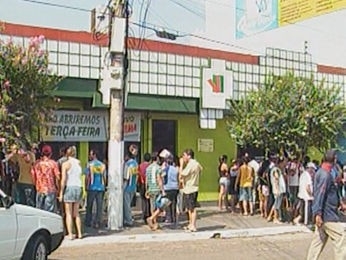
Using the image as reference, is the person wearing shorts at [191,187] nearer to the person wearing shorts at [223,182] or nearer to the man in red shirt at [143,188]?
the man in red shirt at [143,188]

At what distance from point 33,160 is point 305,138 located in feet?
25.1

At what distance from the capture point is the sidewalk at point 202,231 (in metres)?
14.5

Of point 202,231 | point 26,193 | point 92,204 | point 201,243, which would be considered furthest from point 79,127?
point 201,243

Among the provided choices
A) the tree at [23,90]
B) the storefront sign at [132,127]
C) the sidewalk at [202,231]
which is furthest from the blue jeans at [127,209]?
the storefront sign at [132,127]

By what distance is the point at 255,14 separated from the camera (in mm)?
43625

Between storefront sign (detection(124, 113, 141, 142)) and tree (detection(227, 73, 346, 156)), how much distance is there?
3097 mm

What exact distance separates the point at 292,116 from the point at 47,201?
301 inches

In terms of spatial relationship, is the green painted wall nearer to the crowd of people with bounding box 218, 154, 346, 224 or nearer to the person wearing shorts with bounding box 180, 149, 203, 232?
the crowd of people with bounding box 218, 154, 346, 224

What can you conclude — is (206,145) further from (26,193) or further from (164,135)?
(26,193)

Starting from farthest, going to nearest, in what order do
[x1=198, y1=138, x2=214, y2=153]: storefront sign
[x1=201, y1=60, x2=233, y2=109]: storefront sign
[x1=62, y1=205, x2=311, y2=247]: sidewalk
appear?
[x1=198, y1=138, x2=214, y2=153]: storefront sign
[x1=201, y1=60, x2=233, y2=109]: storefront sign
[x1=62, y1=205, x2=311, y2=247]: sidewalk

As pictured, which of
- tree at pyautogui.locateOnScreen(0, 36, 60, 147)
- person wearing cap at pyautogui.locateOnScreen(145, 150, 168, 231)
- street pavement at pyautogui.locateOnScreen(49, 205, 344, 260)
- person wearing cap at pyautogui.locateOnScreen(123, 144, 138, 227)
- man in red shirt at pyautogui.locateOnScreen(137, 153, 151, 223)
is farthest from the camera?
man in red shirt at pyautogui.locateOnScreen(137, 153, 151, 223)

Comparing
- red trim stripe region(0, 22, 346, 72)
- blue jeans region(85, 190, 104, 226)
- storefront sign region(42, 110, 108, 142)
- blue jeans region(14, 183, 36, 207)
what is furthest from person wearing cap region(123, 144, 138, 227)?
red trim stripe region(0, 22, 346, 72)

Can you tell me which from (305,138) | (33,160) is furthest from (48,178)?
(305,138)

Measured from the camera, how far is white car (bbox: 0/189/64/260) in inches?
372
